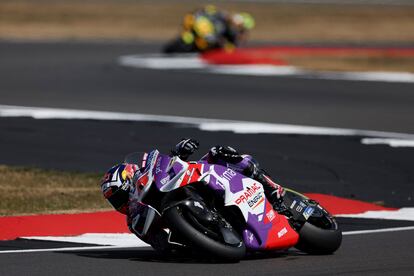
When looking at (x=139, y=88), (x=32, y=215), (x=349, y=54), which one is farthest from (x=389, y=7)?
(x=32, y=215)

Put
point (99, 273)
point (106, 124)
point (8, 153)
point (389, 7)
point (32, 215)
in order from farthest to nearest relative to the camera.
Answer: point (389, 7), point (106, 124), point (8, 153), point (32, 215), point (99, 273)

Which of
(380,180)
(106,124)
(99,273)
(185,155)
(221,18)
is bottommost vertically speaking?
(221,18)

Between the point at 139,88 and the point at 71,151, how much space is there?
905 cm

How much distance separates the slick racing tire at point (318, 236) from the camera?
9.54m

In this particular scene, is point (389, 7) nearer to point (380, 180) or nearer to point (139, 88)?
point (139, 88)

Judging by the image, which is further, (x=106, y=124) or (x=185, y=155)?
(x=106, y=124)

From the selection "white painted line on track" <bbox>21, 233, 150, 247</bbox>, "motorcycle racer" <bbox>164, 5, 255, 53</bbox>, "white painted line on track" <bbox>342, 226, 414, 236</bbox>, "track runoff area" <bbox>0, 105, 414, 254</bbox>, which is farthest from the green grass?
"motorcycle racer" <bbox>164, 5, 255, 53</bbox>

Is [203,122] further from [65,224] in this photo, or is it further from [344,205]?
[65,224]

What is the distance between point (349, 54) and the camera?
33.4 metres

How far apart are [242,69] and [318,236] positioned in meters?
19.1

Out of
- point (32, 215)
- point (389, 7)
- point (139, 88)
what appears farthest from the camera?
point (389, 7)

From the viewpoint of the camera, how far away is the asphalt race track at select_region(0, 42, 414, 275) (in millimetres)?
9273

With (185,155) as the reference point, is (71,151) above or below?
below

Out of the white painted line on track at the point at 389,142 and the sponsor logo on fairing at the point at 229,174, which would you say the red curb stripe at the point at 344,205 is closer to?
the sponsor logo on fairing at the point at 229,174
